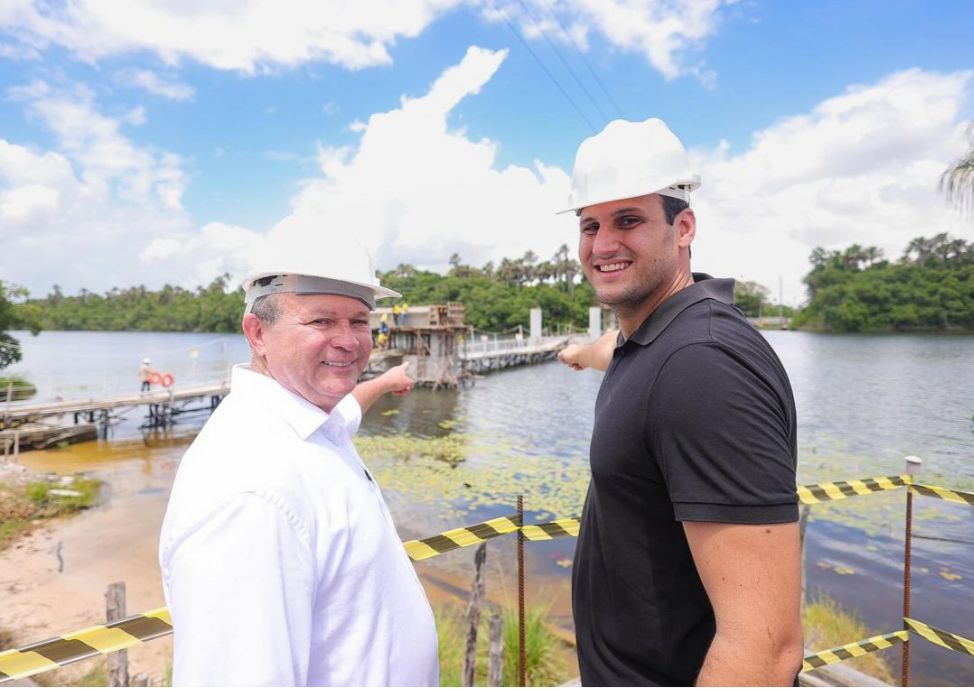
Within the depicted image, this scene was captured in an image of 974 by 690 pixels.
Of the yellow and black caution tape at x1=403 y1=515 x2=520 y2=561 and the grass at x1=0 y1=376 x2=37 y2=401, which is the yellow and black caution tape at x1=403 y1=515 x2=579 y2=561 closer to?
the yellow and black caution tape at x1=403 y1=515 x2=520 y2=561

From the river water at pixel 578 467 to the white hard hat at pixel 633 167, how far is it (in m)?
8.43

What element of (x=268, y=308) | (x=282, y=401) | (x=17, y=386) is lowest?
(x=17, y=386)

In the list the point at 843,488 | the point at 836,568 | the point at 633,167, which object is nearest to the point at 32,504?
the point at 843,488

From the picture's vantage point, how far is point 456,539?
2.58 metres

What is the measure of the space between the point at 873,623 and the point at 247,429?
10.8 m

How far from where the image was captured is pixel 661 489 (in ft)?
4.58

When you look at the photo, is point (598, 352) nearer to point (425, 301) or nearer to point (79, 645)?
point (79, 645)

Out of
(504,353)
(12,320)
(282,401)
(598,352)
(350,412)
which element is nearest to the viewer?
(282,401)

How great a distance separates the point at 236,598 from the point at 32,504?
668 inches

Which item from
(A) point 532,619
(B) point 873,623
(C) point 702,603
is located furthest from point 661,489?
(B) point 873,623

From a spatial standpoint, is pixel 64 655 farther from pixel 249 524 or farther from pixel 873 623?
pixel 873 623

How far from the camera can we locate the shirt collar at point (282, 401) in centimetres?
141

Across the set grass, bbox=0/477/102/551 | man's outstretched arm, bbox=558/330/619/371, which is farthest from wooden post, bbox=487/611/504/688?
grass, bbox=0/477/102/551

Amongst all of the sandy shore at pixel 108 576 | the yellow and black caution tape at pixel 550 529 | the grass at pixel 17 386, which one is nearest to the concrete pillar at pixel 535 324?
the grass at pixel 17 386
